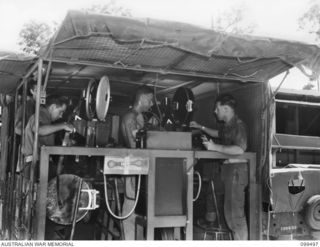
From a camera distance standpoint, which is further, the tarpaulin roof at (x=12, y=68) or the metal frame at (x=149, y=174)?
the tarpaulin roof at (x=12, y=68)

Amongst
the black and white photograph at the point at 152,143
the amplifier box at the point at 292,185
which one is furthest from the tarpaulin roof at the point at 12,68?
the amplifier box at the point at 292,185

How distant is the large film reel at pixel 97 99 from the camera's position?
422cm

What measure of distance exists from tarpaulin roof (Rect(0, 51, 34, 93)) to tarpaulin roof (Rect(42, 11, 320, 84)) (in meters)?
0.38

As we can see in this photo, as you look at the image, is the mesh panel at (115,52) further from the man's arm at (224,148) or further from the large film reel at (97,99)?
the man's arm at (224,148)

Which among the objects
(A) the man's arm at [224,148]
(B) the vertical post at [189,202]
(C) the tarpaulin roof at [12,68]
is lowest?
(B) the vertical post at [189,202]

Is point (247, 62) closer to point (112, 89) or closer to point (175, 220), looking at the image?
point (175, 220)

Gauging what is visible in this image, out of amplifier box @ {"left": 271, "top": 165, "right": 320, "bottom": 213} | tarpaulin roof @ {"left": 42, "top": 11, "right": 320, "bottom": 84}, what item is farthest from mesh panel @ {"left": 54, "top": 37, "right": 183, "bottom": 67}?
amplifier box @ {"left": 271, "top": 165, "right": 320, "bottom": 213}

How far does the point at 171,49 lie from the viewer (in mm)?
3744

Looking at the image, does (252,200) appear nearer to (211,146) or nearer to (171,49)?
(211,146)

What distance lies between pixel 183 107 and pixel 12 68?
1996 mm

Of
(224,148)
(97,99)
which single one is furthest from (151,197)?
(97,99)

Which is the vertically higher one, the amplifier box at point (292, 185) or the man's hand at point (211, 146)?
the man's hand at point (211, 146)

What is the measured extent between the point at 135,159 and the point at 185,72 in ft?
3.73

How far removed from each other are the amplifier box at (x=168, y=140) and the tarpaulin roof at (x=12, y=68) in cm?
141
